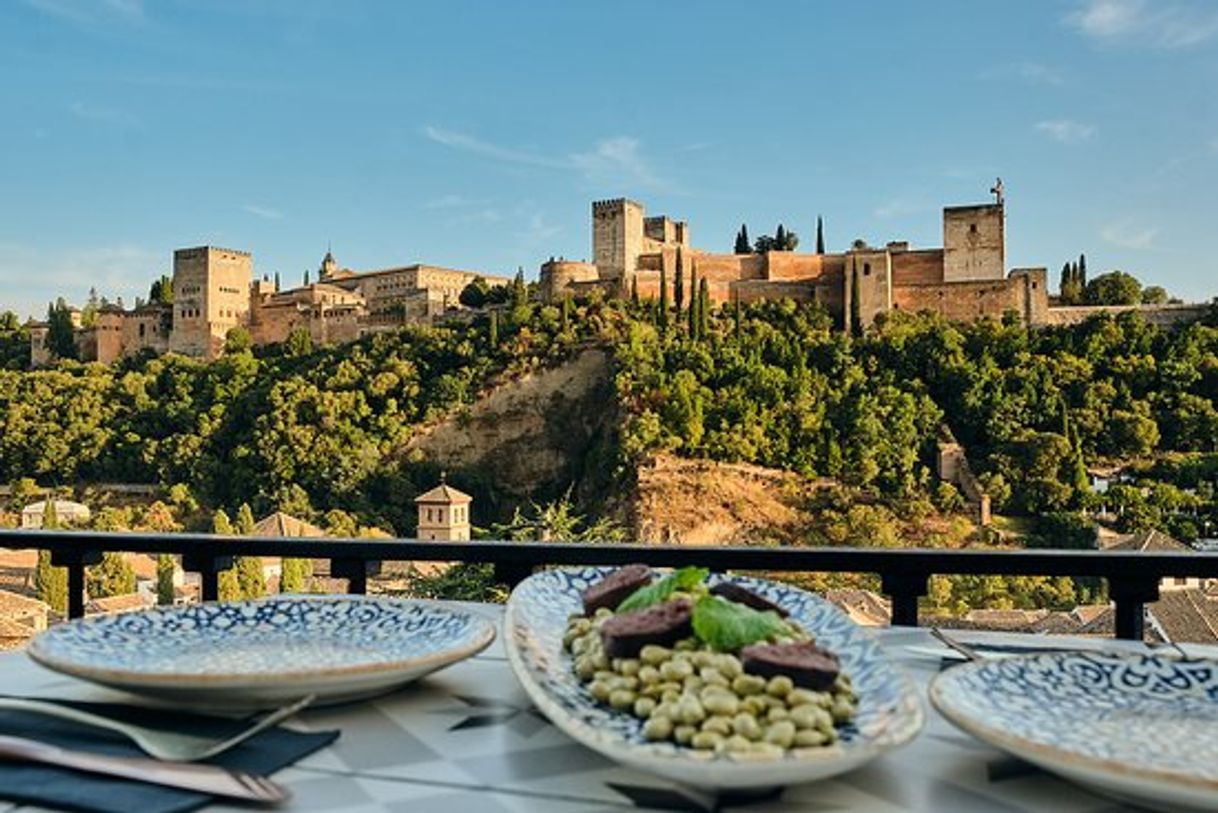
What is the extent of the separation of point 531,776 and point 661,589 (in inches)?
8.1

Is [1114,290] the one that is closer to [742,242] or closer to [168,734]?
[742,242]

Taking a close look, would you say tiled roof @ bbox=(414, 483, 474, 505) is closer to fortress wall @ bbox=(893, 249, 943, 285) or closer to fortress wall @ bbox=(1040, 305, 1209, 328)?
fortress wall @ bbox=(893, 249, 943, 285)

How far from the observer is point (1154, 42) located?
2459 centimetres

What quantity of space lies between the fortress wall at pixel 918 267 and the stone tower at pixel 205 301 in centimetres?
2186

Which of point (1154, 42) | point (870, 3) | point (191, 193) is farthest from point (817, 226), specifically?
point (191, 193)

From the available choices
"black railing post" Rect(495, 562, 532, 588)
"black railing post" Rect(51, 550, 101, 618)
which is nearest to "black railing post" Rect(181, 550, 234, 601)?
"black railing post" Rect(51, 550, 101, 618)

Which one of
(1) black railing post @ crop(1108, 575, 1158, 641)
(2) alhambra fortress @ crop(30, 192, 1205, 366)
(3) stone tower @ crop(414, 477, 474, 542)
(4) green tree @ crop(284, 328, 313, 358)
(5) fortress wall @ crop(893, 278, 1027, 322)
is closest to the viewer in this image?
(1) black railing post @ crop(1108, 575, 1158, 641)

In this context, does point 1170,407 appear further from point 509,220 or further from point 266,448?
point 509,220

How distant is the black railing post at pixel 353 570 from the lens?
70.1 inches

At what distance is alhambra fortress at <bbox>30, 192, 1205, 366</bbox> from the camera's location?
88.8ft

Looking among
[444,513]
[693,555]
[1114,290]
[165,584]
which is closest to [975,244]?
[1114,290]

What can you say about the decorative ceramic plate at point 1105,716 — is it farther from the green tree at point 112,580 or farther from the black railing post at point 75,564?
the green tree at point 112,580

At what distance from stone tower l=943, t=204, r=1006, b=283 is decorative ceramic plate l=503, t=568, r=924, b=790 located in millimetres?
28468

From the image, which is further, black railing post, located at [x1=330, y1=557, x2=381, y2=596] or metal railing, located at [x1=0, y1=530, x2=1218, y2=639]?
black railing post, located at [x1=330, y1=557, x2=381, y2=596]
